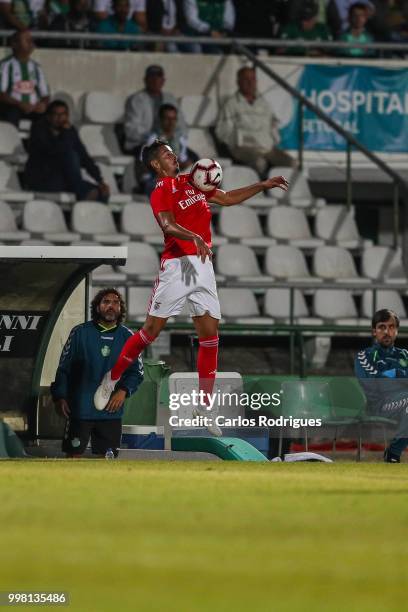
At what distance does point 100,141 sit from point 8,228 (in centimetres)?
241

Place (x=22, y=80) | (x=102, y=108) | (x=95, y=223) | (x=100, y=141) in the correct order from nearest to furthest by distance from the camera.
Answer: (x=95, y=223) < (x=22, y=80) < (x=100, y=141) < (x=102, y=108)

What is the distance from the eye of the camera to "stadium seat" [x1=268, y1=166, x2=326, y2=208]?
821 inches

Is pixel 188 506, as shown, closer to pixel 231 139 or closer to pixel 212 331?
pixel 212 331

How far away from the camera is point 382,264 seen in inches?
811

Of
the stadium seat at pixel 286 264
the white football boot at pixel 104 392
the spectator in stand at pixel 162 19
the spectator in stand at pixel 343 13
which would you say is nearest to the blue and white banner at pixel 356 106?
the spectator in stand at pixel 343 13

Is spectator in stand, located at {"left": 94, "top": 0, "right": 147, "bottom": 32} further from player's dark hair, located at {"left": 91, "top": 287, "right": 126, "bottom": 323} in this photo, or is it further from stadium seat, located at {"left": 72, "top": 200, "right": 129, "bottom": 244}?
player's dark hair, located at {"left": 91, "top": 287, "right": 126, "bottom": 323}

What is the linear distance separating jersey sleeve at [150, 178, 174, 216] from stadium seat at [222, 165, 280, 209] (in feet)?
29.2

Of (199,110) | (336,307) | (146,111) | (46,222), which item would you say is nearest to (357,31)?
(199,110)

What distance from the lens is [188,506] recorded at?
748cm

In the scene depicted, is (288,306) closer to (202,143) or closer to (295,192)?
(295,192)

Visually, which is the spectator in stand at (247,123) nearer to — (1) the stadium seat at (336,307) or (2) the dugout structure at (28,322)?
(1) the stadium seat at (336,307)

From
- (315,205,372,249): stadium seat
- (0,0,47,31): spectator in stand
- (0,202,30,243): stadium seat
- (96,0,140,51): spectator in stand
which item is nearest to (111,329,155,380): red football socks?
(0,202,30,243): stadium seat

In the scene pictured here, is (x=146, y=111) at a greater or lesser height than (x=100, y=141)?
greater

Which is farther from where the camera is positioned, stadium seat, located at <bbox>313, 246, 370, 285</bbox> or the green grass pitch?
stadium seat, located at <bbox>313, 246, 370, 285</bbox>
